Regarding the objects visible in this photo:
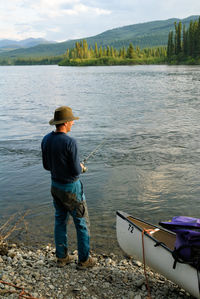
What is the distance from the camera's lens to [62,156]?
15.1 feet

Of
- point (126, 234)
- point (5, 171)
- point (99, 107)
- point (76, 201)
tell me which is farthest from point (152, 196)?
point (99, 107)

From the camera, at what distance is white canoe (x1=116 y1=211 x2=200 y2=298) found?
13.8 feet

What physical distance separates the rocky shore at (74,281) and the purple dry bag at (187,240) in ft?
2.60

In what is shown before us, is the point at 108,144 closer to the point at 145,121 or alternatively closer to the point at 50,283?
the point at 145,121

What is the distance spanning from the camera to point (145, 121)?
64.2 feet

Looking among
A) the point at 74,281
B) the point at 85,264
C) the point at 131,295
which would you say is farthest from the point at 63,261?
the point at 131,295

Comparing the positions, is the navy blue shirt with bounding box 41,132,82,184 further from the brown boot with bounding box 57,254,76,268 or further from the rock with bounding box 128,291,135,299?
the rock with bounding box 128,291,135,299

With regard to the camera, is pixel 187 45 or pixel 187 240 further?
pixel 187 45

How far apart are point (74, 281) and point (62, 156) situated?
1.92m

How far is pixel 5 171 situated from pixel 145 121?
35.1ft

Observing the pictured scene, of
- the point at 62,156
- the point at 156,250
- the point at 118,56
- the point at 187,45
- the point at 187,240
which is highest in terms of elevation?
the point at 118,56

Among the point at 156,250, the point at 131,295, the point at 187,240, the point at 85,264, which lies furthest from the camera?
the point at 85,264

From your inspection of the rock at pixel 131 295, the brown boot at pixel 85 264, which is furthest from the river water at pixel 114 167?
the rock at pixel 131 295

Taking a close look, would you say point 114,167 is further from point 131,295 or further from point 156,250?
point 131,295
